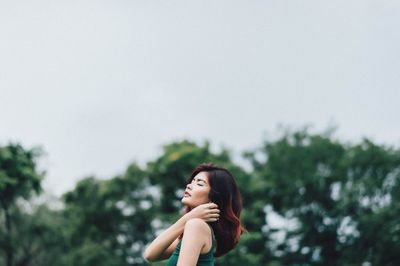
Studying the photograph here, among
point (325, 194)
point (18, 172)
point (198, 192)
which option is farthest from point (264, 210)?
point (198, 192)

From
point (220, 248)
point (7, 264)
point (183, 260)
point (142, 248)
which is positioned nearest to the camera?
point (183, 260)

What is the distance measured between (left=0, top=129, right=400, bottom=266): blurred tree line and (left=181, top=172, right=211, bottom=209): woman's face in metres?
22.9

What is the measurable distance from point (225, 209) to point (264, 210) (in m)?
28.3

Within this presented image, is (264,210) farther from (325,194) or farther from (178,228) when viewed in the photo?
(178,228)

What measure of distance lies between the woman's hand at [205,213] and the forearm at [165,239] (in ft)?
0.15

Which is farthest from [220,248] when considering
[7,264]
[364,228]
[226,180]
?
[364,228]

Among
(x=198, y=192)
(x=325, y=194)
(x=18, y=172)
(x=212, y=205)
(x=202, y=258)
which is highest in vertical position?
(x=325, y=194)

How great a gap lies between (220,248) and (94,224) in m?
28.2

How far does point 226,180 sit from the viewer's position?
10.3 feet

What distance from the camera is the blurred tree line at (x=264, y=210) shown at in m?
27.8

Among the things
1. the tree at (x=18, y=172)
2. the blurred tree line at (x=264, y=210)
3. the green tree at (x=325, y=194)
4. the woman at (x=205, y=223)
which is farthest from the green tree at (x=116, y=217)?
the woman at (x=205, y=223)

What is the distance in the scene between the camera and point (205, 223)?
114 inches

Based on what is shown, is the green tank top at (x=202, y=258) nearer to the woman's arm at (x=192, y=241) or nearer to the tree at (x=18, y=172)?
the woman's arm at (x=192, y=241)

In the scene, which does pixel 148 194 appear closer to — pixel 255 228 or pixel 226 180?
pixel 255 228
